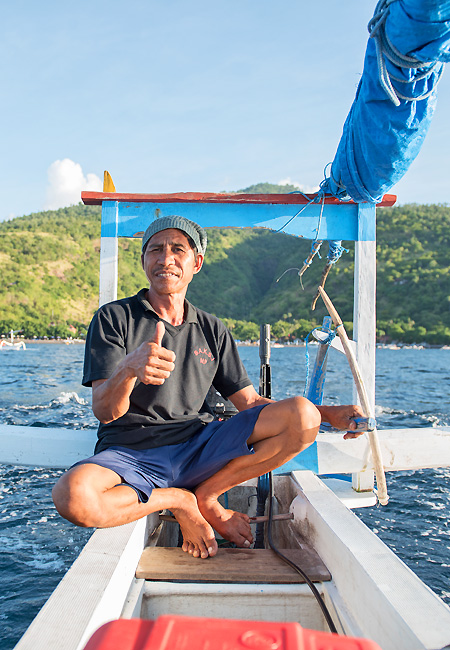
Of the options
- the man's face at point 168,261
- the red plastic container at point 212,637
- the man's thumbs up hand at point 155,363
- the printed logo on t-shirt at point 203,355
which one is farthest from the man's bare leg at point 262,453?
the red plastic container at point 212,637

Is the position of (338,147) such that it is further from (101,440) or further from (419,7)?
(101,440)

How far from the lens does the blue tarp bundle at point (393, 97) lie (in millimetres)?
1491

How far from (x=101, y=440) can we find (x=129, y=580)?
660 mm

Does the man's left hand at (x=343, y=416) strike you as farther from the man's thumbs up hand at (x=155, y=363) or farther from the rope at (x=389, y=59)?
the rope at (x=389, y=59)

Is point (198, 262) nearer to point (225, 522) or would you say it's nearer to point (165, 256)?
point (165, 256)

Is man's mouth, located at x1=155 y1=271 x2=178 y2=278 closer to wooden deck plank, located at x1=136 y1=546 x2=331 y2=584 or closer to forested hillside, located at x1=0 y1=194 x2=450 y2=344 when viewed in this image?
wooden deck plank, located at x1=136 y1=546 x2=331 y2=584

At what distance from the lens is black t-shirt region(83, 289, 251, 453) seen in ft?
6.49

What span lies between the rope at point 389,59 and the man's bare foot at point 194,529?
1.68 meters

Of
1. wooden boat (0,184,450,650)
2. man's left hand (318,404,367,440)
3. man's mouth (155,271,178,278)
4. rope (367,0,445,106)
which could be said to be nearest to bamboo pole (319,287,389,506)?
wooden boat (0,184,450,650)

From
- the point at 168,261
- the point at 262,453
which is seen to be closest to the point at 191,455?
the point at 262,453

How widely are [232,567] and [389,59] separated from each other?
181 centimetres

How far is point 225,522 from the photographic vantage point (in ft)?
6.40

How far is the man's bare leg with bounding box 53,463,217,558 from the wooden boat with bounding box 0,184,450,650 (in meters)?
0.06

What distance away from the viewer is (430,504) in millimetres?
4449
